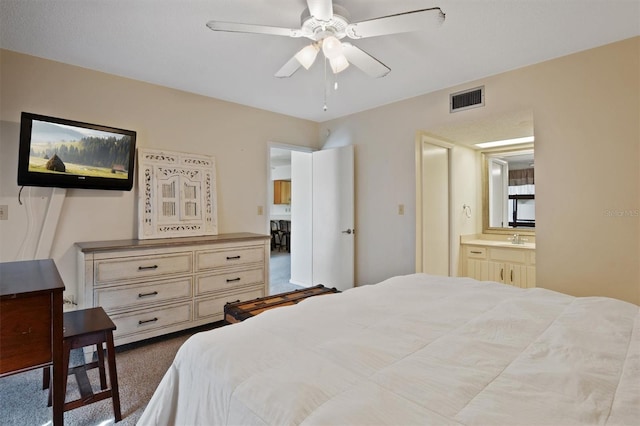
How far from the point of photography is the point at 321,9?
1706 millimetres

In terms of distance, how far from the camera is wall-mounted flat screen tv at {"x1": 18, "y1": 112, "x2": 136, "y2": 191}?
249 cm

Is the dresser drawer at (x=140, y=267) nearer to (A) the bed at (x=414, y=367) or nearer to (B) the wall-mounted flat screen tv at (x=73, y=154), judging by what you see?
(B) the wall-mounted flat screen tv at (x=73, y=154)

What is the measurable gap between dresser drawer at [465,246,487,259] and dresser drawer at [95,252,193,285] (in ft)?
10.9

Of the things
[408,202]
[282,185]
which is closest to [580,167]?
[408,202]

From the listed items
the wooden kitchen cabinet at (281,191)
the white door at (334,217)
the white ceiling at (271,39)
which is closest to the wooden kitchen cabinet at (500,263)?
the white door at (334,217)

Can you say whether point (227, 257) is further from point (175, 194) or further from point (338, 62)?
point (338, 62)

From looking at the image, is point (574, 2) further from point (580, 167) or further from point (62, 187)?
point (62, 187)

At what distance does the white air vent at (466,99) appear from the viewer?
123 inches

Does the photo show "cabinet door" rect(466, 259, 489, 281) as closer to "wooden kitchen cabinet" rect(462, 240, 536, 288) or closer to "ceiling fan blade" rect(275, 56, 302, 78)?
"wooden kitchen cabinet" rect(462, 240, 536, 288)

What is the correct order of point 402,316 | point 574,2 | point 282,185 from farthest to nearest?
1. point 282,185
2. point 574,2
3. point 402,316

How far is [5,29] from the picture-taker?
226 cm

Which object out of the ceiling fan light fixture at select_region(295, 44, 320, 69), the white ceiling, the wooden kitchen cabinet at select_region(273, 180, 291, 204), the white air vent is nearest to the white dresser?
the white ceiling

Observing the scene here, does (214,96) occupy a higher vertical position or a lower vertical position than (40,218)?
higher

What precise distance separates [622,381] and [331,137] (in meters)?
4.01
